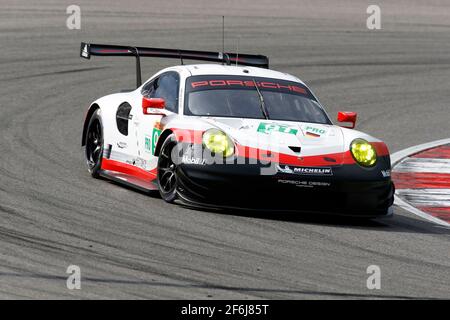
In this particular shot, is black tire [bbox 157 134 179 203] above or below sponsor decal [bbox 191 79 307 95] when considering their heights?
below

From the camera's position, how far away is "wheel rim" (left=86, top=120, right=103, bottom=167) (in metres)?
12.3

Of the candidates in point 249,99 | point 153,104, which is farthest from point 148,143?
point 249,99

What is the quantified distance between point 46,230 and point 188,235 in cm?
104

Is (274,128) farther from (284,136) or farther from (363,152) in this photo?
(363,152)

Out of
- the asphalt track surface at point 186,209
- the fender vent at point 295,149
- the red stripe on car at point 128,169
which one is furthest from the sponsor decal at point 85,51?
the fender vent at point 295,149

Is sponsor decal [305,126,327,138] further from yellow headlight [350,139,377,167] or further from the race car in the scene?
yellow headlight [350,139,377,167]

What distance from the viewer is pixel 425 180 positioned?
12812 mm

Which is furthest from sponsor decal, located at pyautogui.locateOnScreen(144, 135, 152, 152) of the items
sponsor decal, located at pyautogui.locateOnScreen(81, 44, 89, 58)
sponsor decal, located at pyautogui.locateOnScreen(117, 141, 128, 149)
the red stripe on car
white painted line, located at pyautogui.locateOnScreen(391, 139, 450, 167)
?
white painted line, located at pyautogui.locateOnScreen(391, 139, 450, 167)

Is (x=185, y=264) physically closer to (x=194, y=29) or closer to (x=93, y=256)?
(x=93, y=256)

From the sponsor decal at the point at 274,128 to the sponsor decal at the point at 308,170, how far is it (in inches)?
18.2

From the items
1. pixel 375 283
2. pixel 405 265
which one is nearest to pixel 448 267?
pixel 405 265

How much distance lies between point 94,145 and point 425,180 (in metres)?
3.42

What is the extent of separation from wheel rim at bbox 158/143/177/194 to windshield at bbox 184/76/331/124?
48 centimetres
